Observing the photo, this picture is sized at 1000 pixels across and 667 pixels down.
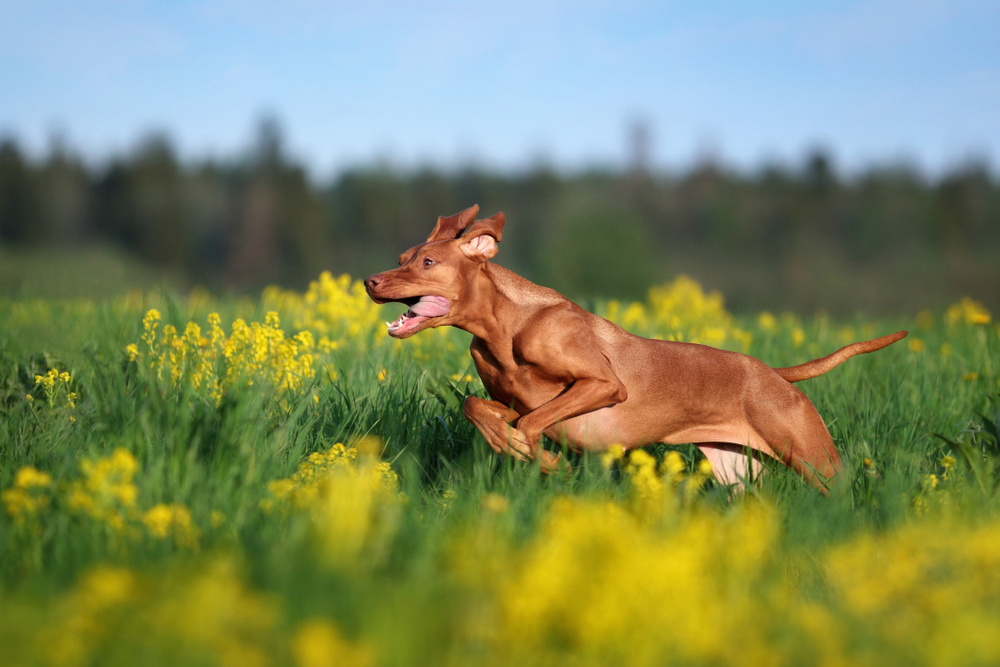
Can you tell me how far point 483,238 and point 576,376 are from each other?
75 centimetres

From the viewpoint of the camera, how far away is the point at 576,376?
3557 millimetres

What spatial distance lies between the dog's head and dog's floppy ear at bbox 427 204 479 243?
0.24ft

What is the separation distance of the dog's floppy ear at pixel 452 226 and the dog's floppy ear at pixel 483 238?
0.38 ft

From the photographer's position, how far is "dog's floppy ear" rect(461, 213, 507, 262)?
140 inches

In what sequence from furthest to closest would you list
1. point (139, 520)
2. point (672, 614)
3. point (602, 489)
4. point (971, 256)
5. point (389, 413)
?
point (971, 256) < point (389, 413) < point (602, 489) < point (139, 520) < point (672, 614)

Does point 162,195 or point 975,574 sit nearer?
point 975,574

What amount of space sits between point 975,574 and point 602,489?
156 cm

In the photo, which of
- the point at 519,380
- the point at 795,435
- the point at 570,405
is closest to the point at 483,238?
the point at 519,380

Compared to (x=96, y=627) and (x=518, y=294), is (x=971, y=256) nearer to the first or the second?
Answer: (x=518, y=294)

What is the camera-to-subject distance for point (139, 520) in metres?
2.37

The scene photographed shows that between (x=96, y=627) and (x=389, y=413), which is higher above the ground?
(x=96, y=627)

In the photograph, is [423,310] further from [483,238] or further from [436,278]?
[483,238]

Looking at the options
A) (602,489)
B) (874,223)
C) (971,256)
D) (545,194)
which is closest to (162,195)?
(545,194)

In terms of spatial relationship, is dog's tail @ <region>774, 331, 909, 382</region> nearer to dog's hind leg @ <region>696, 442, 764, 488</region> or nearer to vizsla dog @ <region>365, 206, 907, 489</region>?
vizsla dog @ <region>365, 206, 907, 489</region>
